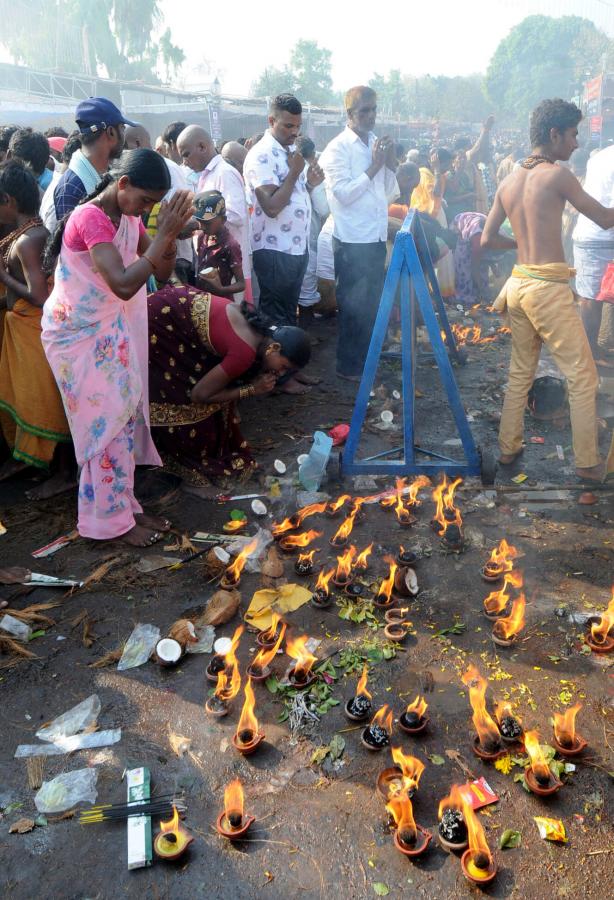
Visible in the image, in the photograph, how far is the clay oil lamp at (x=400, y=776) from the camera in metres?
2.48

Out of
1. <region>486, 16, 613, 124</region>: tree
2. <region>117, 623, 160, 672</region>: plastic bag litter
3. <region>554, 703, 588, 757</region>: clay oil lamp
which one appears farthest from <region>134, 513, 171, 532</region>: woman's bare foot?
<region>486, 16, 613, 124</region>: tree

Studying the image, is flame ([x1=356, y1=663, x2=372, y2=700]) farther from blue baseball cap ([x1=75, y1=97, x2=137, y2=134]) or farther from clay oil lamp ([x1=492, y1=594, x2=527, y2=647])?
blue baseball cap ([x1=75, y1=97, x2=137, y2=134])

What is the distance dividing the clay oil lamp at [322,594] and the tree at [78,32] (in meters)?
50.7

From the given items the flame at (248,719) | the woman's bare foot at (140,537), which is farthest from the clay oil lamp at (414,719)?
the woman's bare foot at (140,537)

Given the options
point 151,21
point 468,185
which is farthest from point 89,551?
point 151,21

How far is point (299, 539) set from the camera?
4.25 metres

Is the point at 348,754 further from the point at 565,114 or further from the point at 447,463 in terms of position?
the point at 565,114

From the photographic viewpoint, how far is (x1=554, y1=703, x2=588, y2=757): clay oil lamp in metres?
2.61

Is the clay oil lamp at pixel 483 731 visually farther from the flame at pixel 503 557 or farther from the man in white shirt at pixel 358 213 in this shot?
the man in white shirt at pixel 358 213

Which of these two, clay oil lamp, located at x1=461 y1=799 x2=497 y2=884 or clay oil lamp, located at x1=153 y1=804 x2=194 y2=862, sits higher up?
clay oil lamp, located at x1=461 y1=799 x2=497 y2=884

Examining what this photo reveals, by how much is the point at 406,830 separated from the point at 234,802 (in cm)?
67

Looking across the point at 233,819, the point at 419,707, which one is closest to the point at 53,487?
the point at 233,819

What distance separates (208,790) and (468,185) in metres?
11.4

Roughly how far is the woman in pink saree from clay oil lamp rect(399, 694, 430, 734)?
6.96 ft
